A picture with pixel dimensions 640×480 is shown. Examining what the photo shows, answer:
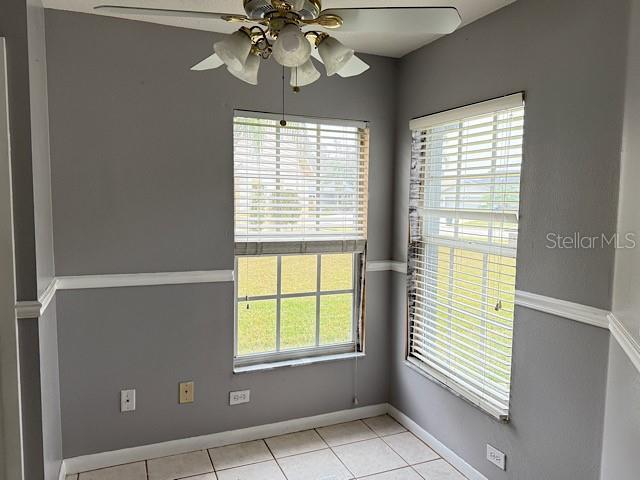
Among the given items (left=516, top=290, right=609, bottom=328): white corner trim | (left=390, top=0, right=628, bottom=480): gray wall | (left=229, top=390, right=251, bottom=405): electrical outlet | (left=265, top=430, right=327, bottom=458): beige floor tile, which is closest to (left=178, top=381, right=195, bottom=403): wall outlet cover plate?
(left=229, top=390, right=251, bottom=405): electrical outlet

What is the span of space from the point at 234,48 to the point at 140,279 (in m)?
1.62

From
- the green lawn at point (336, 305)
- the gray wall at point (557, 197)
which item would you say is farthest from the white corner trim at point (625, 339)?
the green lawn at point (336, 305)

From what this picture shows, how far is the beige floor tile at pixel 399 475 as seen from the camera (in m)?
2.55

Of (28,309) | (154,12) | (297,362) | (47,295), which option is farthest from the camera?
(297,362)

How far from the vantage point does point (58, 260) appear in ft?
7.96

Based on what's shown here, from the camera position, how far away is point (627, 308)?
1.55 m

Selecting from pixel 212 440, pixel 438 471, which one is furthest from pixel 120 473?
pixel 438 471

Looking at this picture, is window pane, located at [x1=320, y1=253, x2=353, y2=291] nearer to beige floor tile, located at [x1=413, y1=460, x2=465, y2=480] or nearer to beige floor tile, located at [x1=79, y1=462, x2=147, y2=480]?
beige floor tile, located at [x1=413, y1=460, x2=465, y2=480]

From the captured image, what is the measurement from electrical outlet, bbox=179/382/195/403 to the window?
52.6 inches

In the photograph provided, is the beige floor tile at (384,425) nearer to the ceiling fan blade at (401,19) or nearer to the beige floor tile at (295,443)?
the beige floor tile at (295,443)

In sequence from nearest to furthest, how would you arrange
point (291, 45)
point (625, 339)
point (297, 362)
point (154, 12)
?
point (291, 45)
point (154, 12)
point (625, 339)
point (297, 362)

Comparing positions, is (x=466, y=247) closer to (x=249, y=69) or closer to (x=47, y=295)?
(x=249, y=69)

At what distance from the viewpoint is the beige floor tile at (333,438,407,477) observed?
8.63 feet

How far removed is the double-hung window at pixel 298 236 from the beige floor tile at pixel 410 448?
0.60 m
